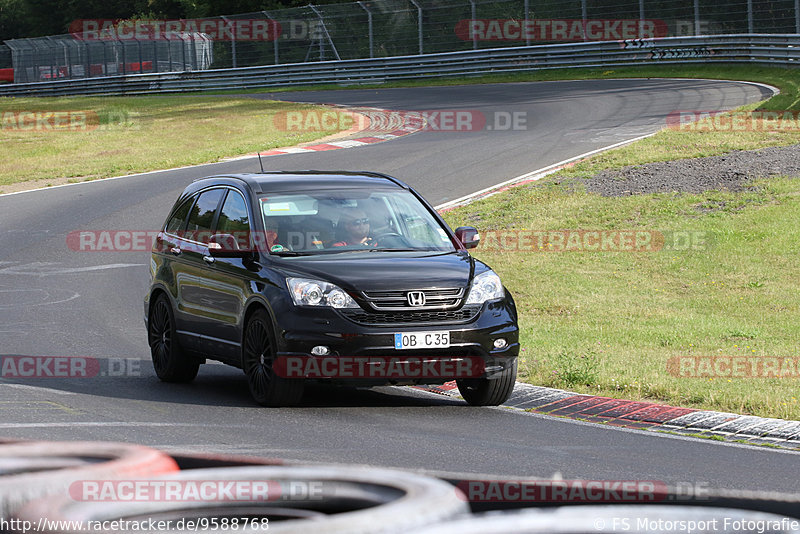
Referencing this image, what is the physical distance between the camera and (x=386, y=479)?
11.4 ft

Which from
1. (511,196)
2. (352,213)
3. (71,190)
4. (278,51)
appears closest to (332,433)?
(352,213)

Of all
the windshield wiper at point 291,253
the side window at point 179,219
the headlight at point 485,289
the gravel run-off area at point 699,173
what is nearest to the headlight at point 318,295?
the windshield wiper at point 291,253

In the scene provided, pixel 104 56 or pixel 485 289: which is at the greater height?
pixel 104 56

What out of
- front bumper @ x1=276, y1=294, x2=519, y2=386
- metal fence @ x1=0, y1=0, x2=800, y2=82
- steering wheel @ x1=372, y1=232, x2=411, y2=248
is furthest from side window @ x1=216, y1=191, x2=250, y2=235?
metal fence @ x1=0, y1=0, x2=800, y2=82

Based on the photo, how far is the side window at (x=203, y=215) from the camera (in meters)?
10.4

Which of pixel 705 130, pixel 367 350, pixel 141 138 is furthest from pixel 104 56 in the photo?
pixel 367 350

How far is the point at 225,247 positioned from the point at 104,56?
49.3 metres

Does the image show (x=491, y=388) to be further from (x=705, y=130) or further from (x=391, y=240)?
(x=705, y=130)

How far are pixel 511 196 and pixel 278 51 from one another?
104 feet

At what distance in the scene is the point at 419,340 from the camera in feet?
28.3

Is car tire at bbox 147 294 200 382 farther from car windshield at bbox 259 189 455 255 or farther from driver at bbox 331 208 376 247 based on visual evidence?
driver at bbox 331 208 376 247

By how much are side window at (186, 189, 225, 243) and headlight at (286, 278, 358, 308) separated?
5.83 feet

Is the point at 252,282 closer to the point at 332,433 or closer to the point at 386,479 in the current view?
the point at 332,433

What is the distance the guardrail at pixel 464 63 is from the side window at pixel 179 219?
96.2 feet
